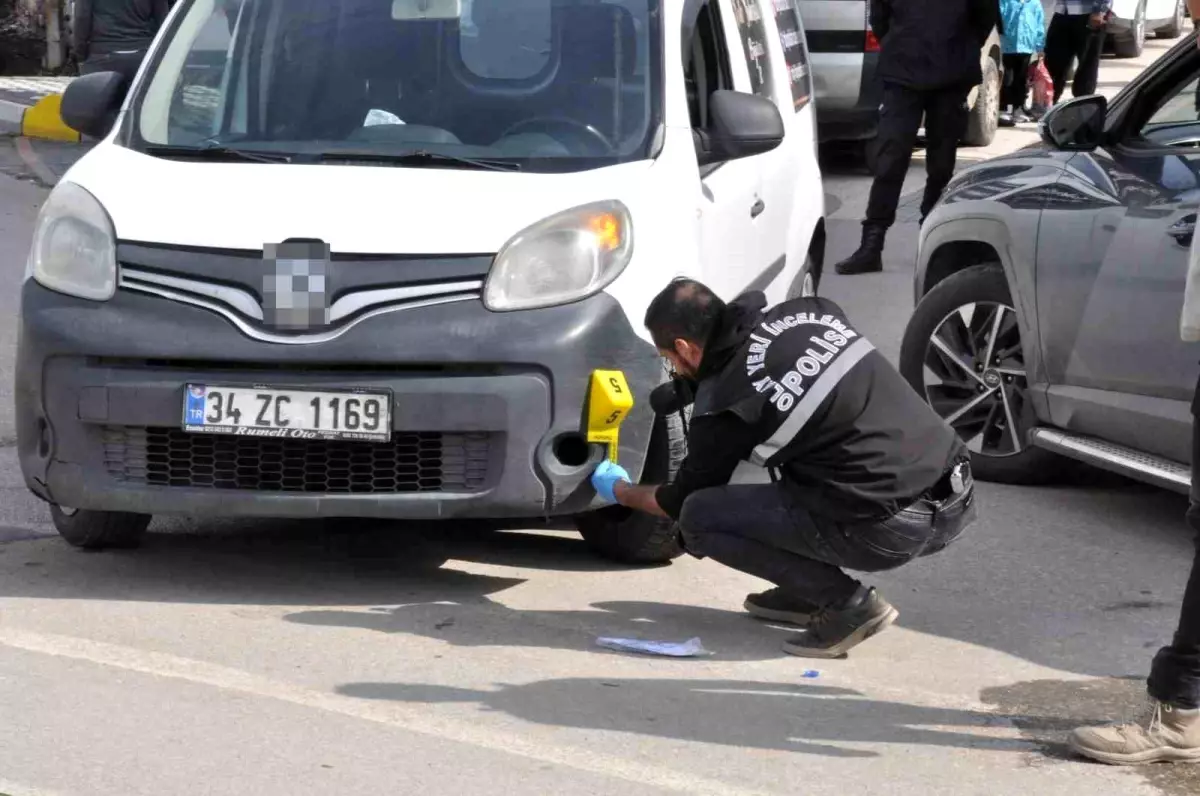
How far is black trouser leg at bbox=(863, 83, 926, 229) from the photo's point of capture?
34.2 feet

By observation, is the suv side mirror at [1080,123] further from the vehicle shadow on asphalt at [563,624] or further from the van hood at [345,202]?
the vehicle shadow on asphalt at [563,624]

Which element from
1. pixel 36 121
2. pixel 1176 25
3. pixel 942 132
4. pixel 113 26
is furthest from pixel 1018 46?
pixel 1176 25

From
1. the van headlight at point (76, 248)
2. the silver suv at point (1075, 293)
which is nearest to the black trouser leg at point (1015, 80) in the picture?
the silver suv at point (1075, 293)

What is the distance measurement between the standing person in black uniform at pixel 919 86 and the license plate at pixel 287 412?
5626 millimetres

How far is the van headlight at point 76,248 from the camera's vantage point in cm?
524

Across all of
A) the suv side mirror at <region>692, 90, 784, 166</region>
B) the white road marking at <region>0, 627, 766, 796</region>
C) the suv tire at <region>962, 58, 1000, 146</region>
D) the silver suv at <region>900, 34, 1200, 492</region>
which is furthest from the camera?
the suv tire at <region>962, 58, 1000, 146</region>

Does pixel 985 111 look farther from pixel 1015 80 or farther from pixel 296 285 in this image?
pixel 296 285

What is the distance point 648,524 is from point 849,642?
2.67ft

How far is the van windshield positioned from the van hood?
133mm

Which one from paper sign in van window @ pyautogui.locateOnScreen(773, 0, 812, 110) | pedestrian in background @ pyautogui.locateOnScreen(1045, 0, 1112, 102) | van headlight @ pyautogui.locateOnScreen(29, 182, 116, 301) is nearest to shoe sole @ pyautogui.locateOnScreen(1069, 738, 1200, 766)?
van headlight @ pyautogui.locateOnScreen(29, 182, 116, 301)

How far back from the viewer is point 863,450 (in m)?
4.77

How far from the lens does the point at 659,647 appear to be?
4.93m

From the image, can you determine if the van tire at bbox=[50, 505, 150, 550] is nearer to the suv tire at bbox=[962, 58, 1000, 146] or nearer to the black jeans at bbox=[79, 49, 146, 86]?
the black jeans at bbox=[79, 49, 146, 86]

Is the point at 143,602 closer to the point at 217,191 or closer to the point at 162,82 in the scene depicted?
the point at 217,191
